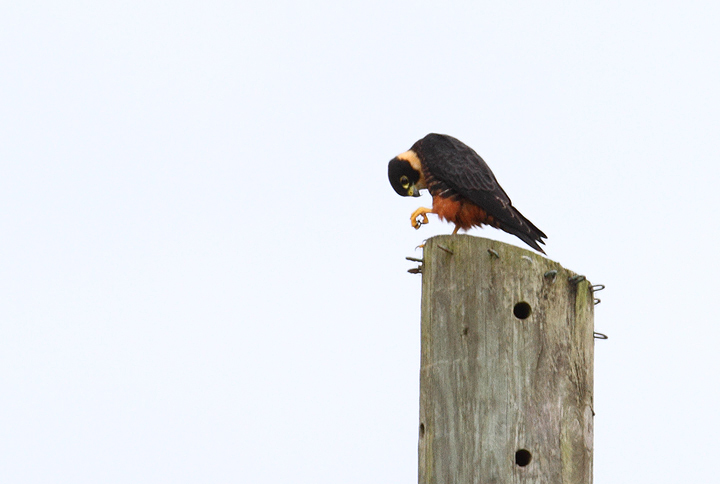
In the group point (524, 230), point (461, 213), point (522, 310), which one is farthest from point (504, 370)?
point (461, 213)

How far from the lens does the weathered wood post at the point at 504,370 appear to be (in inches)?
128

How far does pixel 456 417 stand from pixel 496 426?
0.15 m

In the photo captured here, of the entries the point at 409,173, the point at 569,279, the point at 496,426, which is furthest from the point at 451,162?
the point at 496,426

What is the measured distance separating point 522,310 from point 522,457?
55 centimetres

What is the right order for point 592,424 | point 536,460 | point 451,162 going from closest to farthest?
point 536,460 < point 592,424 < point 451,162

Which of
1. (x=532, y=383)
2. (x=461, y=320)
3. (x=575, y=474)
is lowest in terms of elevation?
(x=575, y=474)

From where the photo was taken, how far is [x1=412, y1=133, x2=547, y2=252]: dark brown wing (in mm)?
5559

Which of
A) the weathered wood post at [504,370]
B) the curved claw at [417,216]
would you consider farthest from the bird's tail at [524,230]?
the weathered wood post at [504,370]

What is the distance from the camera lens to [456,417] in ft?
10.9

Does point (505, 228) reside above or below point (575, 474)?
above

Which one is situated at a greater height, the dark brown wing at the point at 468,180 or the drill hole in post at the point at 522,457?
the dark brown wing at the point at 468,180

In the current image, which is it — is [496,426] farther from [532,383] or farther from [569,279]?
[569,279]

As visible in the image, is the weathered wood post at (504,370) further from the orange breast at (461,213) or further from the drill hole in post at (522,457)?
the orange breast at (461,213)

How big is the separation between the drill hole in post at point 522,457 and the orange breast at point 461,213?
2629 millimetres
